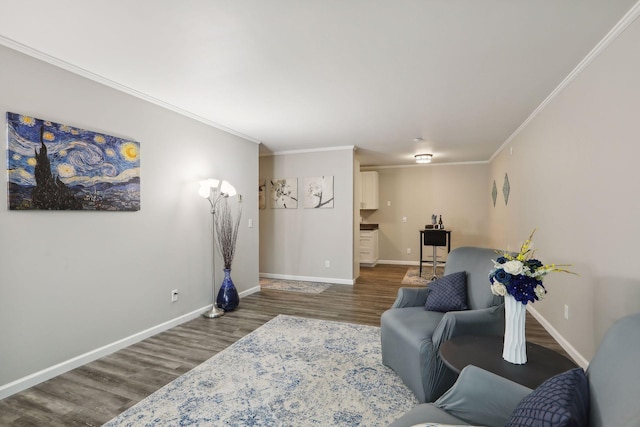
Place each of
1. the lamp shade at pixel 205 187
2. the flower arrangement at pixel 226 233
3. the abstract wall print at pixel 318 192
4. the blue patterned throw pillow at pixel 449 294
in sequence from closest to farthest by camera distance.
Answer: the blue patterned throw pillow at pixel 449 294
the lamp shade at pixel 205 187
the flower arrangement at pixel 226 233
the abstract wall print at pixel 318 192

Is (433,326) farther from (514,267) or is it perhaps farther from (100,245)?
(100,245)

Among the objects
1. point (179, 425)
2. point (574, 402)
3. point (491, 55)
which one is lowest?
point (179, 425)

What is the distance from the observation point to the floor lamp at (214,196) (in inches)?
152

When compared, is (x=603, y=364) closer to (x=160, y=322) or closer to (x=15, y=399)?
(x=15, y=399)

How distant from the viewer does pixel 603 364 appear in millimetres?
1072

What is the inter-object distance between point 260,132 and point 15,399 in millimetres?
3647

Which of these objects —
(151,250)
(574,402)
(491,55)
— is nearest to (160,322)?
(151,250)

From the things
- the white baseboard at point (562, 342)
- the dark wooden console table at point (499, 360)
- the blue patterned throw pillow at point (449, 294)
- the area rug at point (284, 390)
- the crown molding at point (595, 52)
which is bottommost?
the area rug at point (284, 390)

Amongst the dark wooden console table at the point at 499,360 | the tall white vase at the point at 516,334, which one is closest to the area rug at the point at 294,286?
the dark wooden console table at the point at 499,360

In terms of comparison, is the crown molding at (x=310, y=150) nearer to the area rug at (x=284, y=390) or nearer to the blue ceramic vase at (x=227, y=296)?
the blue ceramic vase at (x=227, y=296)

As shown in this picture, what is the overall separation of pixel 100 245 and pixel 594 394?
3360 mm

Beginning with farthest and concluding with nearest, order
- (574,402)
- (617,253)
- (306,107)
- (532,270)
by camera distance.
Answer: (306,107) < (617,253) < (532,270) < (574,402)

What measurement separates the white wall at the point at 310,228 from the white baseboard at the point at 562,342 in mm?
2731

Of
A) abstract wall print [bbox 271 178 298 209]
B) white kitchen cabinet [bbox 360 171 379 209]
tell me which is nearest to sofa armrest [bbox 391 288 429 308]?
abstract wall print [bbox 271 178 298 209]
